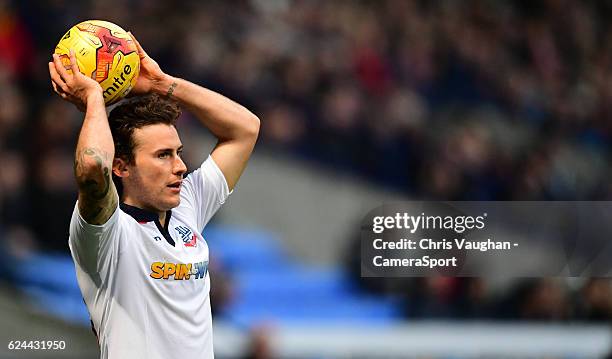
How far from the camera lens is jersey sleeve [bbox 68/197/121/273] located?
3.18 meters

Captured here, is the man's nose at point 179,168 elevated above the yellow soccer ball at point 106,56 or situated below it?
below

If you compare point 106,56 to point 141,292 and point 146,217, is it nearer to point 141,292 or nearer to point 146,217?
point 146,217

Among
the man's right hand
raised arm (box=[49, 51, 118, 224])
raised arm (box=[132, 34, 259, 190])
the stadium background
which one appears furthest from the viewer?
the stadium background

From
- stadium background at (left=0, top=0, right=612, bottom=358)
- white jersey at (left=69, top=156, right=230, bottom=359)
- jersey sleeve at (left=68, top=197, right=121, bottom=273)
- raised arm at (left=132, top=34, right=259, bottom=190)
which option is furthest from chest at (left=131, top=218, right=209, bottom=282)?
stadium background at (left=0, top=0, right=612, bottom=358)

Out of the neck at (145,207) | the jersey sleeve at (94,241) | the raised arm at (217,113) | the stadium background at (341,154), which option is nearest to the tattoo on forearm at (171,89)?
the raised arm at (217,113)

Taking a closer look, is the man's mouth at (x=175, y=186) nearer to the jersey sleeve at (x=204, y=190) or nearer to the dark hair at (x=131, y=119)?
the dark hair at (x=131, y=119)

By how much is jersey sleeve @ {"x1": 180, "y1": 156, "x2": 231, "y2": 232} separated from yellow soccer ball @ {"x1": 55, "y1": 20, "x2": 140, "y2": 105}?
1.49 feet

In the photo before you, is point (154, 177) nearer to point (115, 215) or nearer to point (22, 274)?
point (115, 215)

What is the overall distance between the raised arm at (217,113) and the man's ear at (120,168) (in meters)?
0.34

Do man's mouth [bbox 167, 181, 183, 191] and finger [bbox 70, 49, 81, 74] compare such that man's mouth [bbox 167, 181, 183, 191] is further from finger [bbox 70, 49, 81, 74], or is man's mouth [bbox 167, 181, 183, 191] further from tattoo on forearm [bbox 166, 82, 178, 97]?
finger [bbox 70, 49, 81, 74]

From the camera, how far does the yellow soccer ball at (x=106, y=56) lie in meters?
3.55

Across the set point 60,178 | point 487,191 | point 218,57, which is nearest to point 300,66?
point 218,57

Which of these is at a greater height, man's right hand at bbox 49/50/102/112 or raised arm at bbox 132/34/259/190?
raised arm at bbox 132/34/259/190

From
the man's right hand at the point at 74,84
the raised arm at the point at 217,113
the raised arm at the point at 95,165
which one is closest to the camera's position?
the raised arm at the point at 95,165
